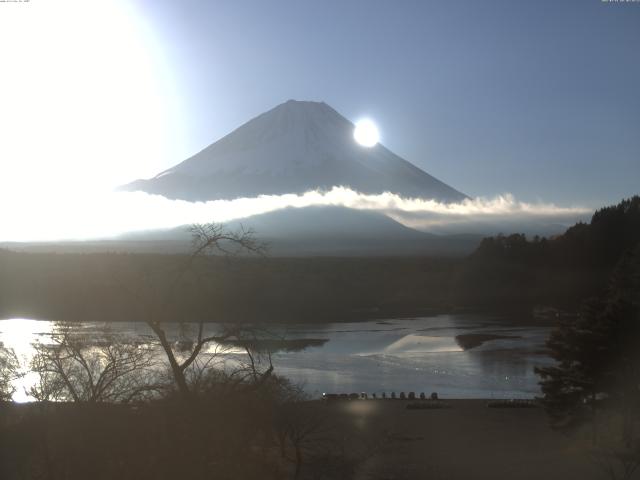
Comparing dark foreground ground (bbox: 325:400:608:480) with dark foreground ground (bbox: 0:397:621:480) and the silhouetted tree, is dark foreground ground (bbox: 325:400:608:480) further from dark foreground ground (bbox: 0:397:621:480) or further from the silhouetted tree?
the silhouetted tree

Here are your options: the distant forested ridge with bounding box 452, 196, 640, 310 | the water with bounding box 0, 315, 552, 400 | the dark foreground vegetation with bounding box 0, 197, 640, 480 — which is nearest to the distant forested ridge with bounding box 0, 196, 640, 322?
the distant forested ridge with bounding box 452, 196, 640, 310

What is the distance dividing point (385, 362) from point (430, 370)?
1660 mm

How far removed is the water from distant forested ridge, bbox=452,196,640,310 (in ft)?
39.1

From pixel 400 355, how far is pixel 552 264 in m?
27.3

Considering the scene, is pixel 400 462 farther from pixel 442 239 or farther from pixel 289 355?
pixel 442 239

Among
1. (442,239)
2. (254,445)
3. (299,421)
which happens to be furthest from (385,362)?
(442,239)

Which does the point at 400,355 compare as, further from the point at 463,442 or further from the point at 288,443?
the point at 288,443

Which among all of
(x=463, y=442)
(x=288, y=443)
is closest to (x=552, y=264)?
(x=463, y=442)

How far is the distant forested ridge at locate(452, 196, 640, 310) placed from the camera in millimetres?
42281

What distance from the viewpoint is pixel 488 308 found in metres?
40.8

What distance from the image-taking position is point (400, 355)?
22766 mm

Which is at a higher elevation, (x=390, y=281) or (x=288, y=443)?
(x=390, y=281)

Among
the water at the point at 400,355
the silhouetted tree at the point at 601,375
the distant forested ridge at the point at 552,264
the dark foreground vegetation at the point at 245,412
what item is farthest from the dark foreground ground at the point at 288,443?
the distant forested ridge at the point at 552,264

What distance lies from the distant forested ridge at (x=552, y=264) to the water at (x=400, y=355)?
39.1 ft
